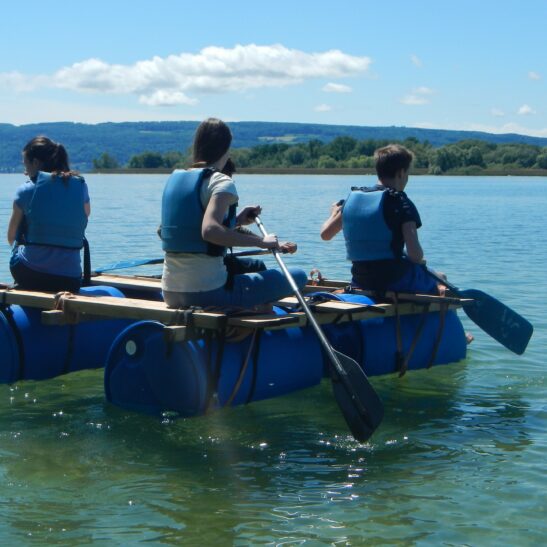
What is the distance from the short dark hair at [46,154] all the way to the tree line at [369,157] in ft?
261

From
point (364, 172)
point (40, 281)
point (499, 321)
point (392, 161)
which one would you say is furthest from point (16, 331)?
point (364, 172)

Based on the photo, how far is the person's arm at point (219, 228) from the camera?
6.05 metres

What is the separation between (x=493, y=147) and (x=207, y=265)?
97141mm

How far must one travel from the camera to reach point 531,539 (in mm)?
4738

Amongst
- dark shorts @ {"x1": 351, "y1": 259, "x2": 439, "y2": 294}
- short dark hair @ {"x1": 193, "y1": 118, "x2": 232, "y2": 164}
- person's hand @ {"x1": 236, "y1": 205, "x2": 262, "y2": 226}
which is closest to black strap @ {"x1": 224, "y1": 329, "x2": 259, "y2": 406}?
person's hand @ {"x1": 236, "y1": 205, "x2": 262, "y2": 226}

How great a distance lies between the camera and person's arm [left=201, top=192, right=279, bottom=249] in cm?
605

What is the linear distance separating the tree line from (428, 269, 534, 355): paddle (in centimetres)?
7879

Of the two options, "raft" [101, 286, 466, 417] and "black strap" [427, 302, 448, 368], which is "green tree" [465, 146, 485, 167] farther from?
"raft" [101, 286, 466, 417]

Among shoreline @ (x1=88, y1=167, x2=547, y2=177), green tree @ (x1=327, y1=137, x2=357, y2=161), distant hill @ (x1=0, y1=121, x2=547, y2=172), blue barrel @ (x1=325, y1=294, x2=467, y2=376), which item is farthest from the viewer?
distant hill @ (x1=0, y1=121, x2=547, y2=172)

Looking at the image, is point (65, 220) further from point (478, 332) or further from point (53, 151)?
point (478, 332)

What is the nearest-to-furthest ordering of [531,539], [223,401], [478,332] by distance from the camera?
[531,539] < [223,401] < [478,332]

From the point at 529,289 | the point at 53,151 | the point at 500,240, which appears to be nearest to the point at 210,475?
the point at 53,151

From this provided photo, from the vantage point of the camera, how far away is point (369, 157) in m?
95.0

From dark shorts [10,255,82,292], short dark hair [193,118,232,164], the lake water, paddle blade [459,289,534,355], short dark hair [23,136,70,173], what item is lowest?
the lake water
